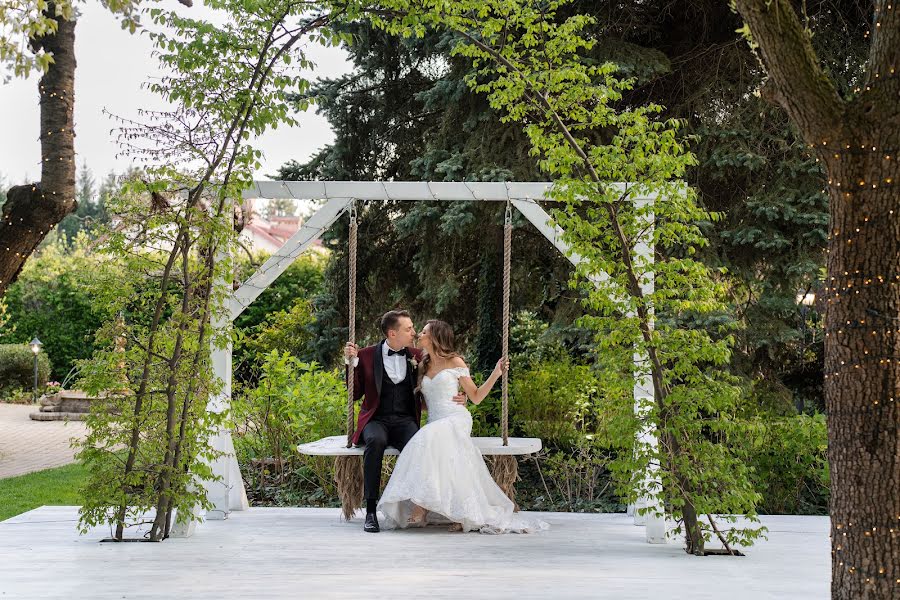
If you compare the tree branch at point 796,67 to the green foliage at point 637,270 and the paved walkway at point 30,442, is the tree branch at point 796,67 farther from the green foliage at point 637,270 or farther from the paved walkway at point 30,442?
the paved walkway at point 30,442

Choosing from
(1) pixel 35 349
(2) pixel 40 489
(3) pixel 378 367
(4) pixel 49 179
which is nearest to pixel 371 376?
(3) pixel 378 367

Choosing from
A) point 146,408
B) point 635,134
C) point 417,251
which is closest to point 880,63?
Result: point 635,134

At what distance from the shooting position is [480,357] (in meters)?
9.30

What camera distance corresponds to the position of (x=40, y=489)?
29.0 feet

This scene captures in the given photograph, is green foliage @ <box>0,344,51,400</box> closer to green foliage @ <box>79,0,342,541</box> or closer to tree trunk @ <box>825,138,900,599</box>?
green foliage @ <box>79,0,342,541</box>

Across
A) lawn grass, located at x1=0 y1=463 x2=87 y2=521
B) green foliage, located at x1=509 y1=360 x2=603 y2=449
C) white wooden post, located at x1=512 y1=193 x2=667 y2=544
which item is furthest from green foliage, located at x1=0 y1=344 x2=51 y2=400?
white wooden post, located at x1=512 y1=193 x2=667 y2=544

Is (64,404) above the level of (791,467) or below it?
above

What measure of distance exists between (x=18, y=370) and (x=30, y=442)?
5.33 meters

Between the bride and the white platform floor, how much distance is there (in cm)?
14

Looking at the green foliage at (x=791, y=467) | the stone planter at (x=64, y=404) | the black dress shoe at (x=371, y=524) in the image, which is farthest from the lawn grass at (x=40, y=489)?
the stone planter at (x=64, y=404)

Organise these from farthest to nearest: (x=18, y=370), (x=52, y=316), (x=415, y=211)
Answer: (x=52, y=316) < (x=18, y=370) < (x=415, y=211)

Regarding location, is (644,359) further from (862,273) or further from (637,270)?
(862,273)

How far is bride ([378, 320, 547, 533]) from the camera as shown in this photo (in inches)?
240

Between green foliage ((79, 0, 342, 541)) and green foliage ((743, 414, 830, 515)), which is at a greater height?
green foliage ((79, 0, 342, 541))
